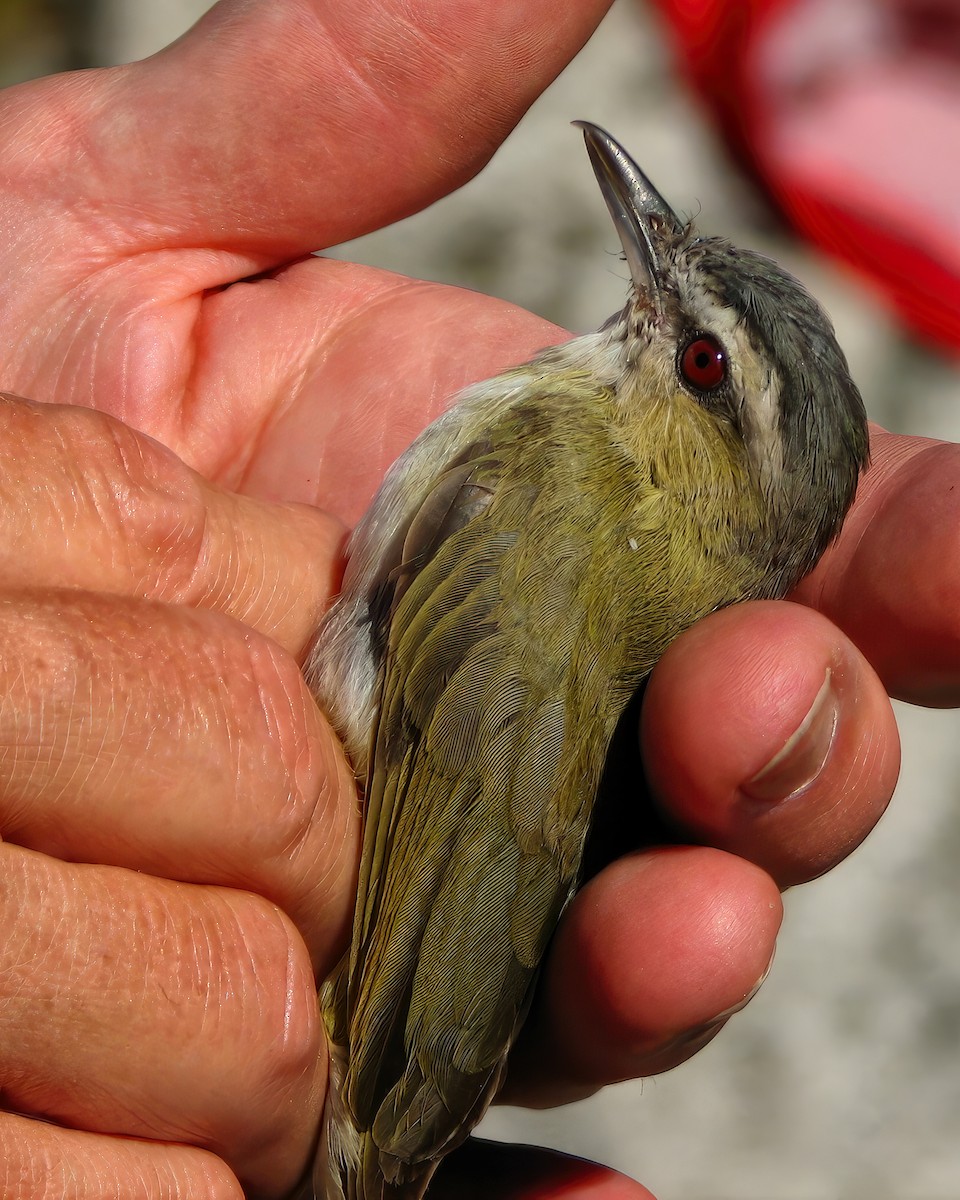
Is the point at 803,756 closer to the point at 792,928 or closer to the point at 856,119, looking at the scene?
the point at 792,928

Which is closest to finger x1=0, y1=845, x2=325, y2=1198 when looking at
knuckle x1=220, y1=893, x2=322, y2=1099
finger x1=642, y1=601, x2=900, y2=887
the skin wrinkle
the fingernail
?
knuckle x1=220, y1=893, x2=322, y2=1099

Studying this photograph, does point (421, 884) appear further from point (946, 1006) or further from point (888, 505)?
point (946, 1006)

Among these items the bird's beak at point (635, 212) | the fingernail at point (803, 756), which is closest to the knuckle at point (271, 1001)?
the fingernail at point (803, 756)

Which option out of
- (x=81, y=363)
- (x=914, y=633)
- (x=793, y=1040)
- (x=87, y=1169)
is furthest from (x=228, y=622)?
(x=793, y=1040)

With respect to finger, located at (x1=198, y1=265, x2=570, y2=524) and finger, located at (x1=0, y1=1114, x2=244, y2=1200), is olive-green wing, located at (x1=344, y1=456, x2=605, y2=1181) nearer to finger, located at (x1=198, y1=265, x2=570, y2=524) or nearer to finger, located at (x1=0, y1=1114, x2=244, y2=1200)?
finger, located at (x1=0, y1=1114, x2=244, y2=1200)

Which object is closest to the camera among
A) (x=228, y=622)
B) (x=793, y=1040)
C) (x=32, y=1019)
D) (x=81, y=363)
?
(x=32, y=1019)

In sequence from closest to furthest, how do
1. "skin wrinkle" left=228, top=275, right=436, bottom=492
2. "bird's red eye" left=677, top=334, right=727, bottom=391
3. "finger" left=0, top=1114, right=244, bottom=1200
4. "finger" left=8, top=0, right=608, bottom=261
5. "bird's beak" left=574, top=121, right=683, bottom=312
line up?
1. "finger" left=0, top=1114, right=244, bottom=1200
2. "bird's red eye" left=677, top=334, right=727, bottom=391
3. "bird's beak" left=574, top=121, right=683, bottom=312
4. "finger" left=8, top=0, right=608, bottom=261
5. "skin wrinkle" left=228, top=275, right=436, bottom=492

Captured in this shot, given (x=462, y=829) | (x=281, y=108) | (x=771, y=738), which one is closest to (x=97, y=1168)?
(x=462, y=829)

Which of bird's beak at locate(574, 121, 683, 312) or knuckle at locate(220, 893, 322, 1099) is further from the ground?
bird's beak at locate(574, 121, 683, 312)
